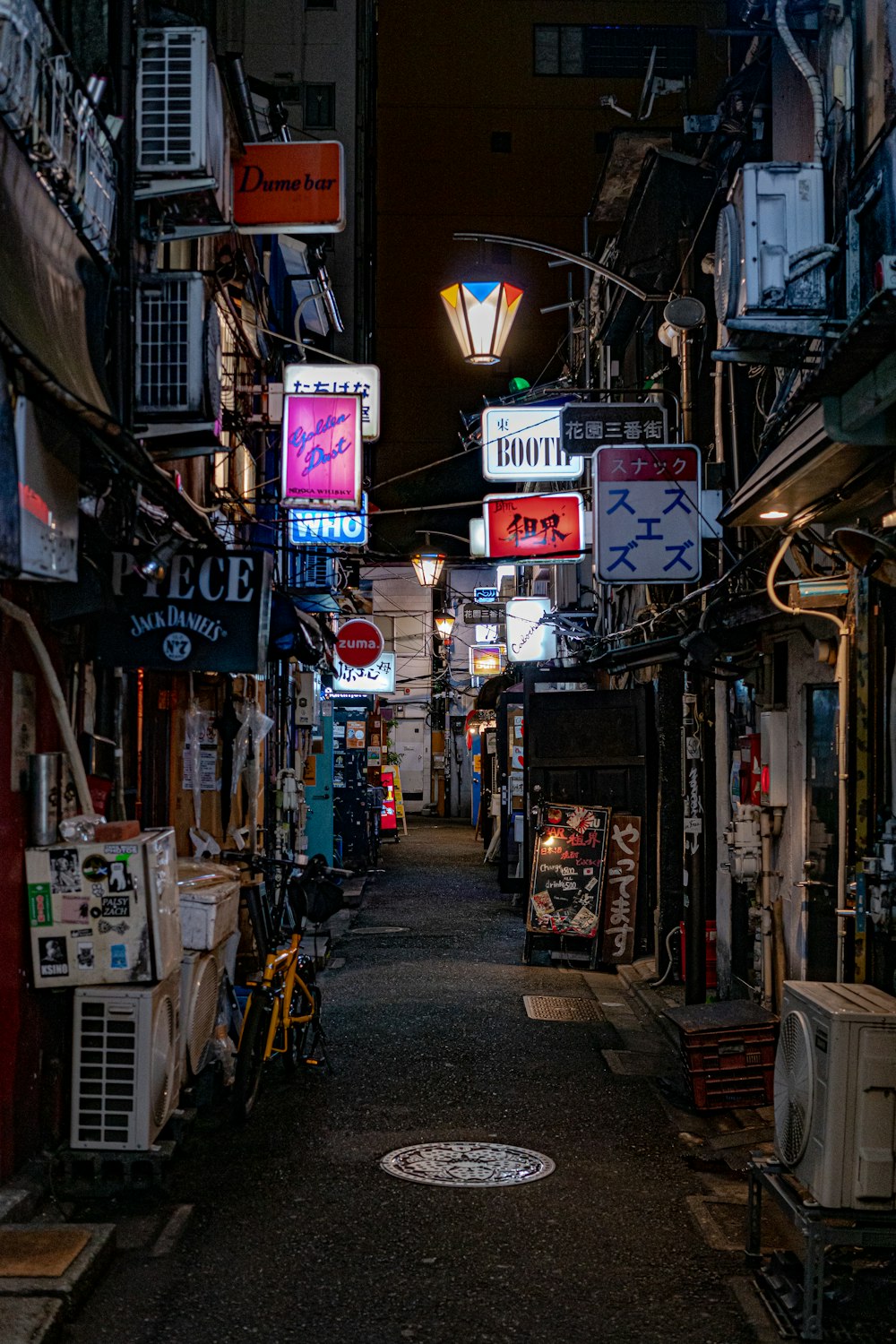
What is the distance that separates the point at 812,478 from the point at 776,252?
1.50 meters

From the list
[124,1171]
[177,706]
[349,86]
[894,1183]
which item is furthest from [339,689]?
[894,1183]

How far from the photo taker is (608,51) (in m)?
38.0

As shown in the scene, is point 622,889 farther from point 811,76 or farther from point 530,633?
point 811,76

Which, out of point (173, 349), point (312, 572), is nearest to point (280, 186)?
point (173, 349)

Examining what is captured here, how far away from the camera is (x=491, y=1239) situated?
7.23m

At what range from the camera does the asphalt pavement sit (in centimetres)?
609

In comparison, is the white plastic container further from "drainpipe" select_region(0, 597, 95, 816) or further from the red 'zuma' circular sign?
the red 'zuma' circular sign

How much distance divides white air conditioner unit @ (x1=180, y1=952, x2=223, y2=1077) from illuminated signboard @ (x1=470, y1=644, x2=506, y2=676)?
34106mm

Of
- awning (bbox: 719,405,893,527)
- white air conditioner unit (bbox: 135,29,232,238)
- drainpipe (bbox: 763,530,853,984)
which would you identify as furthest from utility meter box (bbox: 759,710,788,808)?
white air conditioner unit (bbox: 135,29,232,238)

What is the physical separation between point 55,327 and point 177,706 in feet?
19.6

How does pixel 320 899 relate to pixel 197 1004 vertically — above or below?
above

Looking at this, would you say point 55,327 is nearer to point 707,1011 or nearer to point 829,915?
point 707,1011

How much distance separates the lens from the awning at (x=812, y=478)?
7.46 meters

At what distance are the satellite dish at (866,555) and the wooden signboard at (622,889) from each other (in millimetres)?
10344
